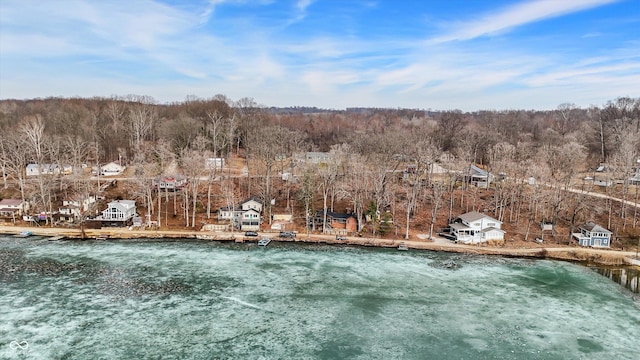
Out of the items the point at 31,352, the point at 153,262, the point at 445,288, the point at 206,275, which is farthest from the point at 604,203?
the point at 31,352

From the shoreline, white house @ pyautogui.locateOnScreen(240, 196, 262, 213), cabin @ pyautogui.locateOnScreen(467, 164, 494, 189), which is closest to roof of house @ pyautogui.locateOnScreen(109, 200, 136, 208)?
the shoreline

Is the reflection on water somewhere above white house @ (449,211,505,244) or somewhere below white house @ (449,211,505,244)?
below

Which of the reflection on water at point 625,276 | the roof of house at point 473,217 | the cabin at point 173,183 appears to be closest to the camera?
the reflection on water at point 625,276

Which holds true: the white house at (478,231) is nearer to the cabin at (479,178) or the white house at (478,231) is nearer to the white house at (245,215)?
the cabin at (479,178)

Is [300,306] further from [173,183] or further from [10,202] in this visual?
[10,202]

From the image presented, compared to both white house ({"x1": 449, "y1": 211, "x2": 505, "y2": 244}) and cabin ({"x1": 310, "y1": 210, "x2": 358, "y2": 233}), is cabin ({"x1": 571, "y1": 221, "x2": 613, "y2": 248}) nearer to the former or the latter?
white house ({"x1": 449, "y1": 211, "x2": 505, "y2": 244})

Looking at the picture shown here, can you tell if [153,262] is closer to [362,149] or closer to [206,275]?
[206,275]

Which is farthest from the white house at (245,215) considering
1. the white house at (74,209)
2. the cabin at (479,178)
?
the cabin at (479,178)
